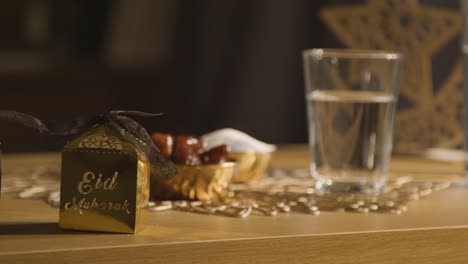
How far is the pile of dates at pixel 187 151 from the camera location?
1046 millimetres

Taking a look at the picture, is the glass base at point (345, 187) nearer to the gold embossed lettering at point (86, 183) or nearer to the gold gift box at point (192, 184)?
the gold gift box at point (192, 184)

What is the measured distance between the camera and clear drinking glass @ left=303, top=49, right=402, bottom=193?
117 centimetres

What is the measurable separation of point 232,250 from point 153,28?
137 inches

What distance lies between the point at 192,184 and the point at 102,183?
8.0 inches

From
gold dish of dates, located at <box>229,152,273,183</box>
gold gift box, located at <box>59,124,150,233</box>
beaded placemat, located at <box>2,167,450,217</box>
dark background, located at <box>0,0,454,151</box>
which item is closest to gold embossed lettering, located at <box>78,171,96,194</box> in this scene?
gold gift box, located at <box>59,124,150,233</box>

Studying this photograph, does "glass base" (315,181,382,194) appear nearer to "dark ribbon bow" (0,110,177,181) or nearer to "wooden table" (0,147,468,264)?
"wooden table" (0,147,468,264)

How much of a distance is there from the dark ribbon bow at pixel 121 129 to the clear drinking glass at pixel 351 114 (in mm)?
359

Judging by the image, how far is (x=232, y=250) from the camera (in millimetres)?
833

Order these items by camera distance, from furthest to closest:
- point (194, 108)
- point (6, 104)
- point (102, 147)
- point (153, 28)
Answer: point (153, 28)
point (6, 104)
point (194, 108)
point (102, 147)

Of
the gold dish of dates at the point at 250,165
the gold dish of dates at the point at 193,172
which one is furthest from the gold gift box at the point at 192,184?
the gold dish of dates at the point at 250,165

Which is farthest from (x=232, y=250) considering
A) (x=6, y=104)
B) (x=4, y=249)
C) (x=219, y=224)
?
(x=6, y=104)

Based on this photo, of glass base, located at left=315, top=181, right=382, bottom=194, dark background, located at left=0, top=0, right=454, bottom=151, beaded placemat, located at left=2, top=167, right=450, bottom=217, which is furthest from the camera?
dark background, located at left=0, top=0, right=454, bottom=151

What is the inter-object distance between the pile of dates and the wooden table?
0.09m

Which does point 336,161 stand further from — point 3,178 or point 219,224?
point 3,178
